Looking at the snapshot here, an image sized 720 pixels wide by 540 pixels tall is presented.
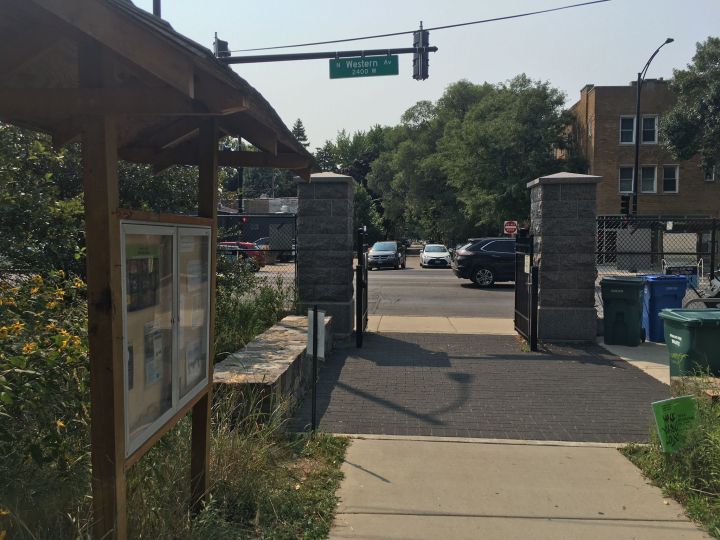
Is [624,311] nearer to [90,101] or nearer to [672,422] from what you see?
[672,422]

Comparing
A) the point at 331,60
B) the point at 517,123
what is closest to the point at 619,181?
the point at 517,123

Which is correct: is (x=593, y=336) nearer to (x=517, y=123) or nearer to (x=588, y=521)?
(x=588, y=521)

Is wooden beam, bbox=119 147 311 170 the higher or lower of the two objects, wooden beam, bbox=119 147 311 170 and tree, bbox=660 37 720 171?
the lower

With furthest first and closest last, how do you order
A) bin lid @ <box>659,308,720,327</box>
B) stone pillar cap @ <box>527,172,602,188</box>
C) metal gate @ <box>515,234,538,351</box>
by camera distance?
stone pillar cap @ <box>527,172,602,188</box> < metal gate @ <box>515,234,538,351</box> < bin lid @ <box>659,308,720,327</box>

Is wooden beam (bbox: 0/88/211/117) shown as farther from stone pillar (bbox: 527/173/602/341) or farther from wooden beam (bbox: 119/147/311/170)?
stone pillar (bbox: 527/173/602/341)

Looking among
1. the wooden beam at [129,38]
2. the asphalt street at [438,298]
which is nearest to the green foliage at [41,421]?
the wooden beam at [129,38]

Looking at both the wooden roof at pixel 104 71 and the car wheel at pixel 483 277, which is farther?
the car wheel at pixel 483 277

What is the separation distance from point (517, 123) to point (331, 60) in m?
27.0

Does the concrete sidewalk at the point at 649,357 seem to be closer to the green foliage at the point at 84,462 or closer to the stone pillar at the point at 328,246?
the stone pillar at the point at 328,246

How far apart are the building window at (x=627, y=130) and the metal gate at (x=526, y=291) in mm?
31525

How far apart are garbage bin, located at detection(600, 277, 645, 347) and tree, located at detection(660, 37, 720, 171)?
24953 mm

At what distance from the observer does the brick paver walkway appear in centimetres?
566

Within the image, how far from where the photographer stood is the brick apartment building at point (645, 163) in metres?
37.6

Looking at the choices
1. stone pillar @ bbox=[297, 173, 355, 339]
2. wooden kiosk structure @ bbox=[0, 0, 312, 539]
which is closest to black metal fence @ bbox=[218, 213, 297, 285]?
stone pillar @ bbox=[297, 173, 355, 339]
